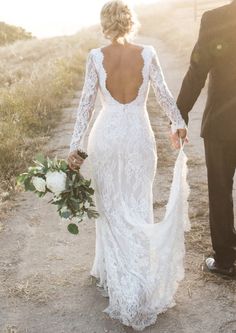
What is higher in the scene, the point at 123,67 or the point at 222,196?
the point at 123,67

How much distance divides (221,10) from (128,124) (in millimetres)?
1114

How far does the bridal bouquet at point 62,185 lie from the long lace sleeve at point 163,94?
2.79ft

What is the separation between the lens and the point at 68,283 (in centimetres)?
548

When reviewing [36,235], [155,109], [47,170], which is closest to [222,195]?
[47,170]

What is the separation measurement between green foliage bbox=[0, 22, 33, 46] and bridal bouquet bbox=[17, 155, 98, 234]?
1843 inches

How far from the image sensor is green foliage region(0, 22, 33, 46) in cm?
5069

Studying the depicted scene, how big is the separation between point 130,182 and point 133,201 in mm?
152

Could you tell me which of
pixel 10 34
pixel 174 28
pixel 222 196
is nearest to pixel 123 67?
pixel 222 196

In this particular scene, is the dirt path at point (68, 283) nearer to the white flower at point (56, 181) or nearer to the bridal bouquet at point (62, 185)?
the bridal bouquet at point (62, 185)

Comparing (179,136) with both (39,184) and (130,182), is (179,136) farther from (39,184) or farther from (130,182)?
(39,184)

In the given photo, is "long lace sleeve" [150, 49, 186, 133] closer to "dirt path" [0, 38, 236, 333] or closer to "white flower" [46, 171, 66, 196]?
"white flower" [46, 171, 66, 196]

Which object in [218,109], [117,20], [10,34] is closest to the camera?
[117,20]

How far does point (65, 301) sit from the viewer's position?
16.9 ft

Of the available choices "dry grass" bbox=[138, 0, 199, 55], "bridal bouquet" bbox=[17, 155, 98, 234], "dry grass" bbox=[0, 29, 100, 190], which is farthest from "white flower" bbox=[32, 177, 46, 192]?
"dry grass" bbox=[138, 0, 199, 55]
